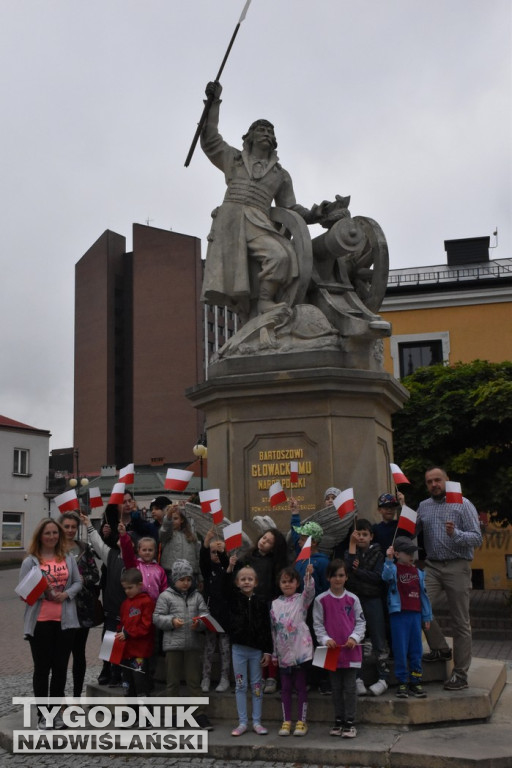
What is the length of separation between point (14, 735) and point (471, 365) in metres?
21.5

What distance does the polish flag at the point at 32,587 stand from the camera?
23.8 feet

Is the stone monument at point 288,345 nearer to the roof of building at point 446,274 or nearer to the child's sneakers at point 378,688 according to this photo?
the child's sneakers at point 378,688

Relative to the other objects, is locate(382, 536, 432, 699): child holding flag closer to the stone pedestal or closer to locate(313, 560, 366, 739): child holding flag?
locate(313, 560, 366, 739): child holding flag

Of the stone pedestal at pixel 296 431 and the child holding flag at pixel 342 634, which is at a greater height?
A: the stone pedestal at pixel 296 431

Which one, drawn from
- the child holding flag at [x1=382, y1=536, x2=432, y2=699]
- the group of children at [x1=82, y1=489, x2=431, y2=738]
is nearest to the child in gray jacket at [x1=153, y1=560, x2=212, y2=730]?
the group of children at [x1=82, y1=489, x2=431, y2=738]

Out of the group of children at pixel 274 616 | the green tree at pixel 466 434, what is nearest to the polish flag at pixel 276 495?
the group of children at pixel 274 616

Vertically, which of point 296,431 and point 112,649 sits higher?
point 296,431

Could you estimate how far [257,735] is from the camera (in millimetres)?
6863

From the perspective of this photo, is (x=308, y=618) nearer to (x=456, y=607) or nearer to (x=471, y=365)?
(x=456, y=607)

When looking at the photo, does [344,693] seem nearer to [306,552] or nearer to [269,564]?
[306,552]

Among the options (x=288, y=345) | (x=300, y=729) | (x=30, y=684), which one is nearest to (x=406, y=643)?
(x=300, y=729)

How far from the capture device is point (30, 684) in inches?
462

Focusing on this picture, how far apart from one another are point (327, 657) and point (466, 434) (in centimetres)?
1873

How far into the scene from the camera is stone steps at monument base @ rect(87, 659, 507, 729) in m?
6.94
